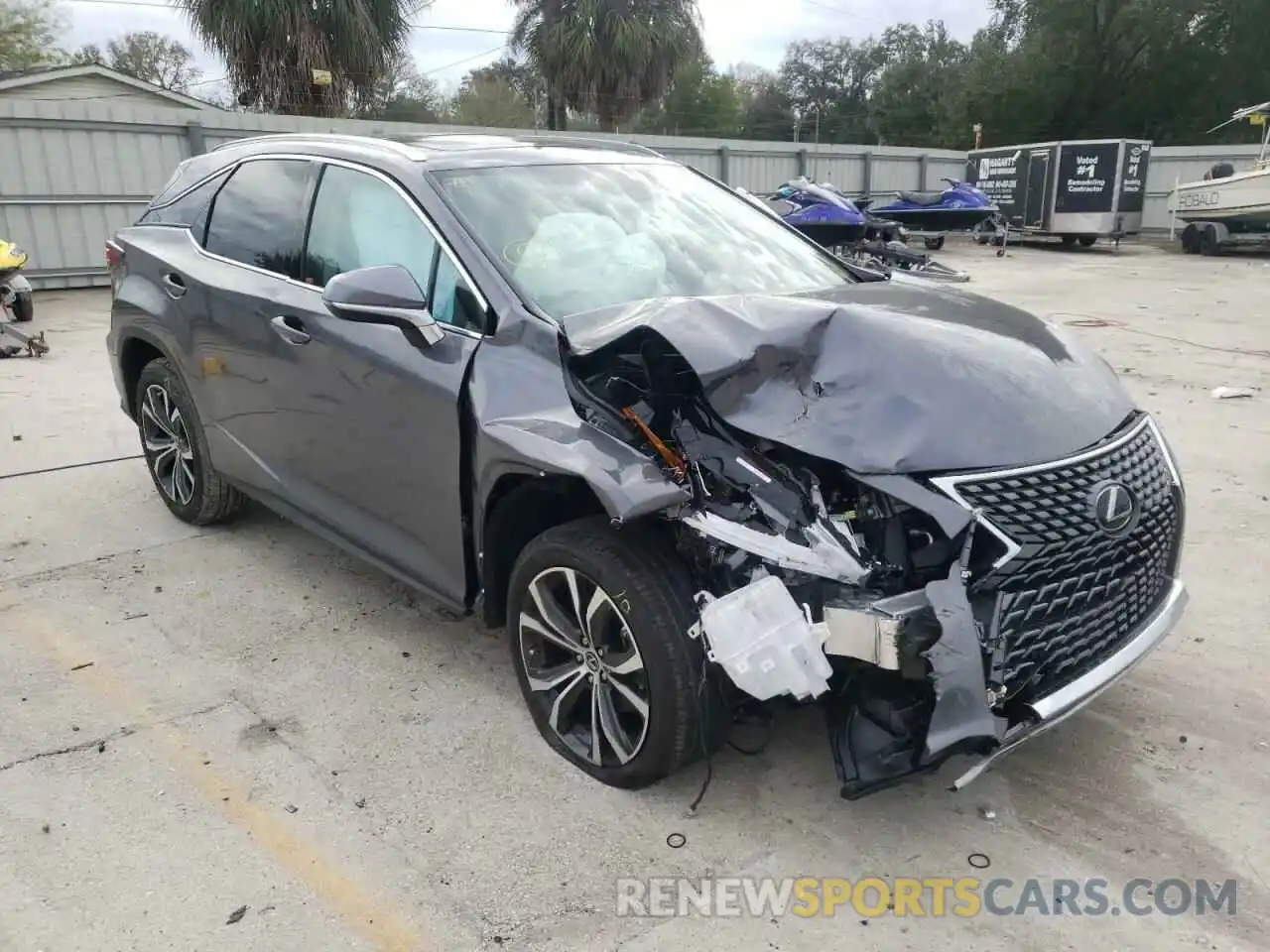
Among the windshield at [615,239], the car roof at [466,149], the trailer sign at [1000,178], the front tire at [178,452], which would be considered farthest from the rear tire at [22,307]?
the trailer sign at [1000,178]

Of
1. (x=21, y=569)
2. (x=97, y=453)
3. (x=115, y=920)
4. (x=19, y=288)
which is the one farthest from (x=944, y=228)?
(x=115, y=920)

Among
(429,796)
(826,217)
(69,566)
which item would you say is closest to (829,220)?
(826,217)

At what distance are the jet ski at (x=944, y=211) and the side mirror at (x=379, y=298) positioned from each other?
19125 millimetres

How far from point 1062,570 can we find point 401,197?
2.45 meters

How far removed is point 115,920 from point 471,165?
257 cm

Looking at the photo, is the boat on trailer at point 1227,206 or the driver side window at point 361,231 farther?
the boat on trailer at point 1227,206

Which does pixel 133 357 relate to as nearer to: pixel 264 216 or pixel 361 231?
pixel 264 216

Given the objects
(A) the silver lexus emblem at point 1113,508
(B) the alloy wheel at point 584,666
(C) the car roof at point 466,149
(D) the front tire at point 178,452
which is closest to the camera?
(A) the silver lexus emblem at point 1113,508

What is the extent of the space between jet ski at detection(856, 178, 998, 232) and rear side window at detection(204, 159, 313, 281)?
1814cm

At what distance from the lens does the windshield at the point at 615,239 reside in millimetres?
3262

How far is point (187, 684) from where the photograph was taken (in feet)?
11.7

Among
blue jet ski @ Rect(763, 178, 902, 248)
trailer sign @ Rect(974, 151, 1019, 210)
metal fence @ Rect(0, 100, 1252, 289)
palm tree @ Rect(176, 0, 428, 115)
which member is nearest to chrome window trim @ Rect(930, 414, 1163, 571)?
metal fence @ Rect(0, 100, 1252, 289)

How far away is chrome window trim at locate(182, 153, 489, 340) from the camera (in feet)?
10.3

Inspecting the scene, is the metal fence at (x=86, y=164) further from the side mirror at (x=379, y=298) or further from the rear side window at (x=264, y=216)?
the side mirror at (x=379, y=298)
